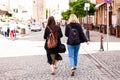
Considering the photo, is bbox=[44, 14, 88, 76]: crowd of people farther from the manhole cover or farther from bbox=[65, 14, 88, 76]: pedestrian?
the manhole cover

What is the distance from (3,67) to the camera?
16219mm

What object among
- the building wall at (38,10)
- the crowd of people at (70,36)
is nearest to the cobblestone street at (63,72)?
the crowd of people at (70,36)

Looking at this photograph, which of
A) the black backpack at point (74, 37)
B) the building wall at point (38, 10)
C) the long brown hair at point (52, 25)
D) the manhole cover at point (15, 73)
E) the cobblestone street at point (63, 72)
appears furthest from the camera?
the building wall at point (38, 10)

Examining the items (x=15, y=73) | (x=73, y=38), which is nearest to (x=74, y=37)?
(x=73, y=38)

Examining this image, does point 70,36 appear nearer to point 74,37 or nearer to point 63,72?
point 74,37

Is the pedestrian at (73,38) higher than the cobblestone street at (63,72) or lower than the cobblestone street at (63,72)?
higher

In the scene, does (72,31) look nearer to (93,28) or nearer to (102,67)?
(102,67)

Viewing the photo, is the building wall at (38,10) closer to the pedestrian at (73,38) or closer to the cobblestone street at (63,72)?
the cobblestone street at (63,72)

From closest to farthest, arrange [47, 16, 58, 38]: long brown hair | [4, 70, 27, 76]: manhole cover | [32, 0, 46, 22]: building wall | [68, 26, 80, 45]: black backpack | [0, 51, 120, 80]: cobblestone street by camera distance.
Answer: [0, 51, 120, 80]: cobblestone street → [68, 26, 80, 45]: black backpack → [47, 16, 58, 38]: long brown hair → [4, 70, 27, 76]: manhole cover → [32, 0, 46, 22]: building wall

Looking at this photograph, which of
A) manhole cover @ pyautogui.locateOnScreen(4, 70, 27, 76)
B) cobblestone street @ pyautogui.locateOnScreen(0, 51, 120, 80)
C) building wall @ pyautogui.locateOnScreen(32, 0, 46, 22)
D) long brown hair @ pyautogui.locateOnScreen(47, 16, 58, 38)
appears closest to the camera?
cobblestone street @ pyautogui.locateOnScreen(0, 51, 120, 80)

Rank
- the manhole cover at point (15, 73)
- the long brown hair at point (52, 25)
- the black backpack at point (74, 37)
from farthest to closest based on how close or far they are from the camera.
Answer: the manhole cover at point (15, 73)
the long brown hair at point (52, 25)
the black backpack at point (74, 37)

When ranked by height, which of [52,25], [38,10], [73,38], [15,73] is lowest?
[15,73]

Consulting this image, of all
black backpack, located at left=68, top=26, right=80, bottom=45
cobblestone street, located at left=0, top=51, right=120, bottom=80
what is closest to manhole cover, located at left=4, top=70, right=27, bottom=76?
cobblestone street, located at left=0, top=51, right=120, bottom=80

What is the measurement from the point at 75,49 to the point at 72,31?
1.96 feet
